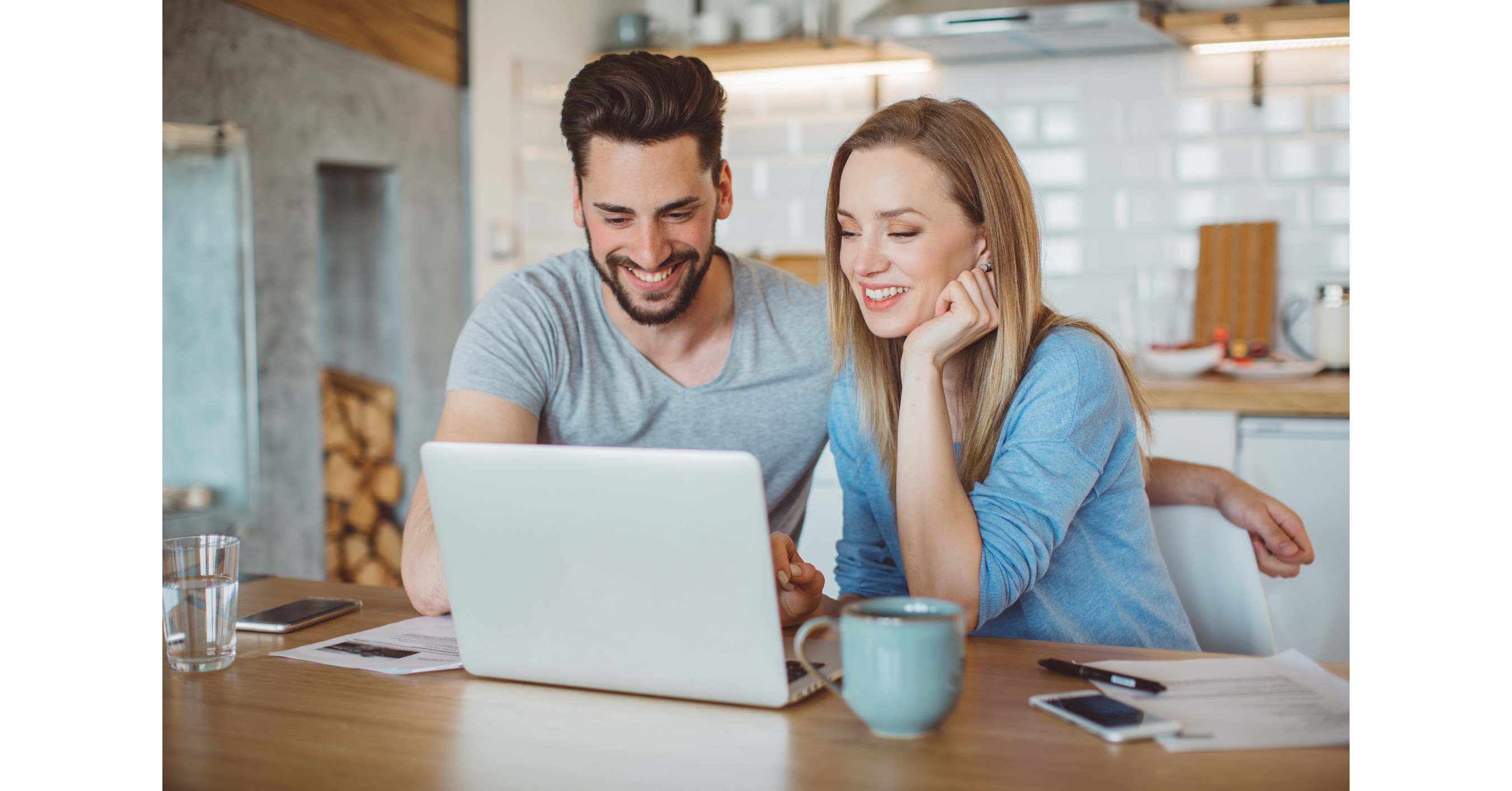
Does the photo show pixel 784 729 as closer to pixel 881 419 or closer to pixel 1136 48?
pixel 881 419

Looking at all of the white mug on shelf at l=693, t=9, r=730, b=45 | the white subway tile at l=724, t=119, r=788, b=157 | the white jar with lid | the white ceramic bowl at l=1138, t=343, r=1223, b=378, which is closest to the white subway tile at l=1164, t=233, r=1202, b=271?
the white jar with lid

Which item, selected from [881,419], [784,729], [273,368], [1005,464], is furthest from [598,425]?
[273,368]

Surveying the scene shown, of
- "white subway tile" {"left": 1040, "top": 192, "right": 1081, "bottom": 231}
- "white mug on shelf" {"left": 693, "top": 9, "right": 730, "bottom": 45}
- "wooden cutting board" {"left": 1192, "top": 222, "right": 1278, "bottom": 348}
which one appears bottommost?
"wooden cutting board" {"left": 1192, "top": 222, "right": 1278, "bottom": 348}

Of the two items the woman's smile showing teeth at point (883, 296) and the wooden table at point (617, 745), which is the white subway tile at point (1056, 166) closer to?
the woman's smile showing teeth at point (883, 296)

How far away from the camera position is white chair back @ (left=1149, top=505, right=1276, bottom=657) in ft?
4.51

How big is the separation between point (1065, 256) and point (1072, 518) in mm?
2539

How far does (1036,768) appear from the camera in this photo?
2.57ft

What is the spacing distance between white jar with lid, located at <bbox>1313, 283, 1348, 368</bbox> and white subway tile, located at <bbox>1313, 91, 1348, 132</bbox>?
0.48 meters

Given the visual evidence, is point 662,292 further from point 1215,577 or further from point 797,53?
point 797,53

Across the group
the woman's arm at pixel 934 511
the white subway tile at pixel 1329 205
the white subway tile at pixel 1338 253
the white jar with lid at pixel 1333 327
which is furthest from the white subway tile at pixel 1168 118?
the woman's arm at pixel 934 511

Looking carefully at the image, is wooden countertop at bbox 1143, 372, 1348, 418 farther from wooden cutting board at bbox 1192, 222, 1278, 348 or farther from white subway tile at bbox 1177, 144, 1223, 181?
white subway tile at bbox 1177, 144, 1223, 181

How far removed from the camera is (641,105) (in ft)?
5.27

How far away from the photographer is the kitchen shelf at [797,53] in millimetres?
3703
